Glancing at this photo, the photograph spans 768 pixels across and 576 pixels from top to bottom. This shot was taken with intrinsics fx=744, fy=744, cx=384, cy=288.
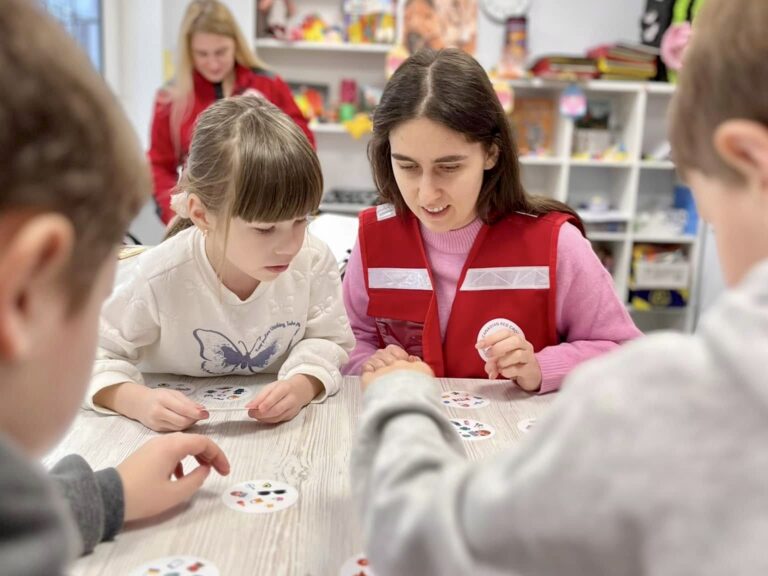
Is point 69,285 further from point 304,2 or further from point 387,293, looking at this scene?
point 304,2

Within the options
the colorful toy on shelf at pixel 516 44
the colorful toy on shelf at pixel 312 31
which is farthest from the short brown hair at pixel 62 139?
the colorful toy on shelf at pixel 516 44

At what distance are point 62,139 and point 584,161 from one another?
377 cm

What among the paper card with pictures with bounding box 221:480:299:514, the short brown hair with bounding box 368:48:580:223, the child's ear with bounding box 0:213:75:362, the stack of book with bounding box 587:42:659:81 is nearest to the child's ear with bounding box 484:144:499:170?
the short brown hair with bounding box 368:48:580:223

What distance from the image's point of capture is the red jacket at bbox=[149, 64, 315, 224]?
2.85 m

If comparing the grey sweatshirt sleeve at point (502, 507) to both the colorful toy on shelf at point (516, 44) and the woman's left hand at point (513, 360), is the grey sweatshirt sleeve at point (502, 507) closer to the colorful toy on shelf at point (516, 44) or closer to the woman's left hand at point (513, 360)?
the woman's left hand at point (513, 360)

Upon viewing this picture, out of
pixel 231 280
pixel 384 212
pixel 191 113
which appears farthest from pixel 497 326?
pixel 191 113

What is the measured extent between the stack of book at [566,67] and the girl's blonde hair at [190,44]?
1635mm

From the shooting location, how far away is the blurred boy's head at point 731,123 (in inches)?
18.7

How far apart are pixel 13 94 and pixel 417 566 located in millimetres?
377

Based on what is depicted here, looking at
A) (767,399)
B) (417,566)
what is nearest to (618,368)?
(767,399)

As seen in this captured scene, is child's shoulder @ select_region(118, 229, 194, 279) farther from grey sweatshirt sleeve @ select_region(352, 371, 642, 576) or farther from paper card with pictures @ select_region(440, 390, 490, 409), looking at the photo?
grey sweatshirt sleeve @ select_region(352, 371, 642, 576)

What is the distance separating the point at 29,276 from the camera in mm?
392

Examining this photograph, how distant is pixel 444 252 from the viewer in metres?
1.46

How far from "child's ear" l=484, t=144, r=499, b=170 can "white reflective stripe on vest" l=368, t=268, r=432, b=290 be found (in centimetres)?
23
